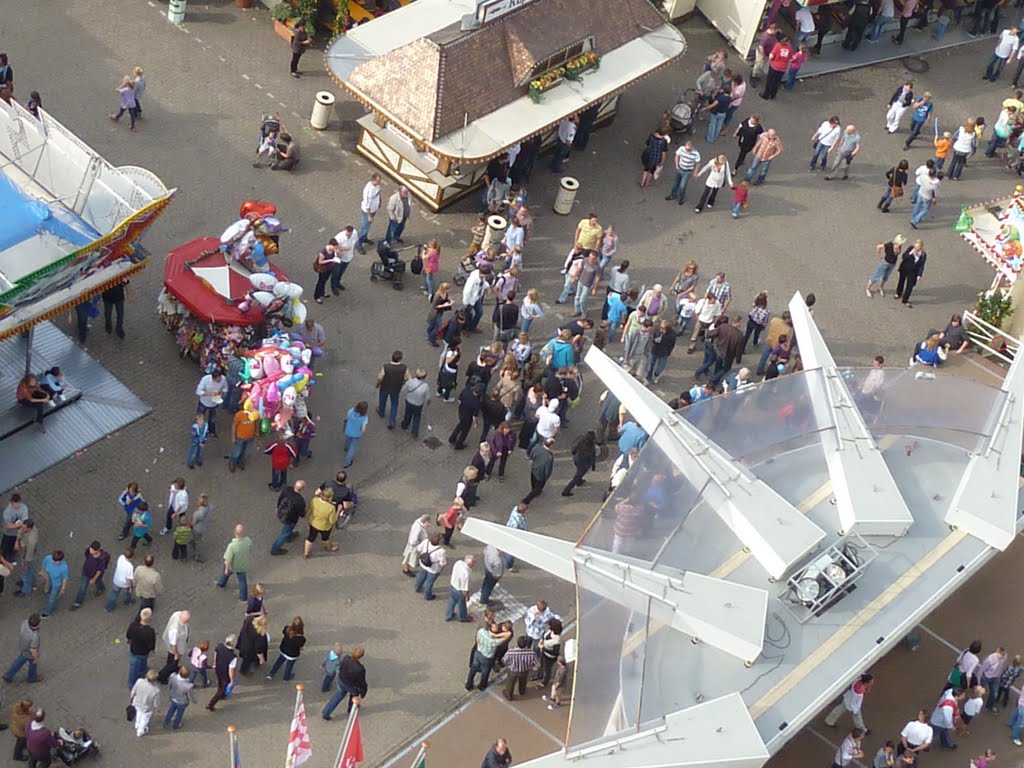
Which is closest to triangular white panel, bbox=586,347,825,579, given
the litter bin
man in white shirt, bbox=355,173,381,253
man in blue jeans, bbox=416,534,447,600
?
man in blue jeans, bbox=416,534,447,600

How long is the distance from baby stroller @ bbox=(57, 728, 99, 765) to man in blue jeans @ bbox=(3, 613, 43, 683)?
1.01 m

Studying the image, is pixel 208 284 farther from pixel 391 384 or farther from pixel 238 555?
pixel 238 555

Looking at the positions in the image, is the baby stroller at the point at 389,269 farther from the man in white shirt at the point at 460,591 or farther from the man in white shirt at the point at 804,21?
the man in white shirt at the point at 804,21

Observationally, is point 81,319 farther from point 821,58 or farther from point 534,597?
point 821,58

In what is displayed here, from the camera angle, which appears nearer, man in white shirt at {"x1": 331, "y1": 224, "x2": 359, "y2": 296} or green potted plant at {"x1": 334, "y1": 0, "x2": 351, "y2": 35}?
man in white shirt at {"x1": 331, "y1": 224, "x2": 359, "y2": 296}

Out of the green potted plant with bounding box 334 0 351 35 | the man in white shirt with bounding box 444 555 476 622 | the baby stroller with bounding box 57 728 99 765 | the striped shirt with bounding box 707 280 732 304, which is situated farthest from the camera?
the green potted plant with bounding box 334 0 351 35

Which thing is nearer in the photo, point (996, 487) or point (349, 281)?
point (996, 487)

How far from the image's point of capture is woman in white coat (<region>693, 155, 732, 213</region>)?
30.5 m

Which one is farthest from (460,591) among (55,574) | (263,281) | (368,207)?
(368,207)

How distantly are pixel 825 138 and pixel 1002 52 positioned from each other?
628 centimetres

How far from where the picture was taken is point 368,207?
2831cm

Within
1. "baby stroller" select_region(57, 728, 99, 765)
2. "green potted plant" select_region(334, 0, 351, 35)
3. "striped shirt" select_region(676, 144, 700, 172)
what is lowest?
"baby stroller" select_region(57, 728, 99, 765)

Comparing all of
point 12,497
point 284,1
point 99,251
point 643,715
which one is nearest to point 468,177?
point 284,1

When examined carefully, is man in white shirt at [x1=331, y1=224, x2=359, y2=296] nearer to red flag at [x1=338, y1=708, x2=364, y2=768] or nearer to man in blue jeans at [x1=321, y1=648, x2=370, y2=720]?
man in blue jeans at [x1=321, y1=648, x2=370, y2=720]
